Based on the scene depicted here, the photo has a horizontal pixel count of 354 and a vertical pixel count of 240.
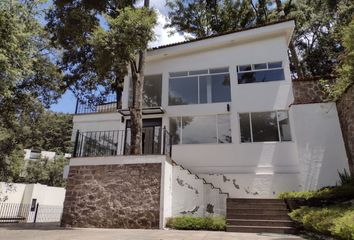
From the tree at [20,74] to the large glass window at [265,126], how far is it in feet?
31.0

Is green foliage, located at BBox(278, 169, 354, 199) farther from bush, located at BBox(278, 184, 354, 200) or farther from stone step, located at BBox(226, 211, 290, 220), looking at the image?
stone step, located at BBox(226, 211, 290, 220)

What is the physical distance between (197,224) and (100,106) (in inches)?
493

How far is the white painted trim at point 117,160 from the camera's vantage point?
31.6 feet

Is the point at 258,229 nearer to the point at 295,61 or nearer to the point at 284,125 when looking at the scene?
the point at 284,125

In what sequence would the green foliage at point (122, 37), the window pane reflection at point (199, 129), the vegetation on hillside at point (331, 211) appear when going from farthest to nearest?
the window pane reflection at point (199, 129)
the green foliage at point (122, 37)
the vegetation on hillside at point (331, 211)

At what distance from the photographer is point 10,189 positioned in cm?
2133

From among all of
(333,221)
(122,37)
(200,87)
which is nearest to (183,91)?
(200,87)

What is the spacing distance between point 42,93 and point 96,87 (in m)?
6.13

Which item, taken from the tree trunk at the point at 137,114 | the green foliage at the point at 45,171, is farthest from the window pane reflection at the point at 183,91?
the green foliage at the point at 45,171

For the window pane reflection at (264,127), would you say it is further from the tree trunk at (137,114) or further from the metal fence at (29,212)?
the metal fence at (29,212)

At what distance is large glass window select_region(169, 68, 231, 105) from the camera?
14484mm

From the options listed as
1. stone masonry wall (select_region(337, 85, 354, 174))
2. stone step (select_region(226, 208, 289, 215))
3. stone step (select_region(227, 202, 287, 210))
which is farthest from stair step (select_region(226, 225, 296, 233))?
stone masonry wall (select_region(337, 85, 354, 174))

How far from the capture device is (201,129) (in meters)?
14.2

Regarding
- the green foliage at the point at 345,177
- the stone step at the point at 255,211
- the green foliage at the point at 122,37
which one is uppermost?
the green foliage at the point at 122,37
